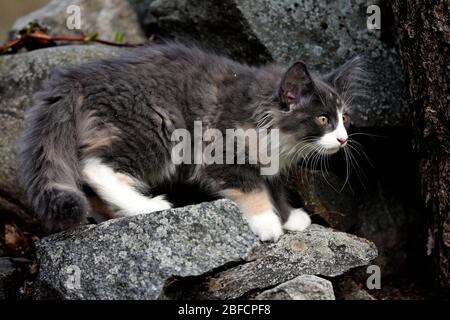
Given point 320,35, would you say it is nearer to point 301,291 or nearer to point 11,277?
point 301,291

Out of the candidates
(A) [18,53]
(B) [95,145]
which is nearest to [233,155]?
(B) [95,145]

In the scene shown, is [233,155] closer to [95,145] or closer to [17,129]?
[95,145]

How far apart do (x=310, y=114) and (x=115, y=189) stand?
112cm

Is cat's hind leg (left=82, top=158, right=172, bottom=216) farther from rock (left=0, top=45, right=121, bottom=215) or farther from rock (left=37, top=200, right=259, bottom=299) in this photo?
rock (left=0, top=45, right=121, bottom=215)

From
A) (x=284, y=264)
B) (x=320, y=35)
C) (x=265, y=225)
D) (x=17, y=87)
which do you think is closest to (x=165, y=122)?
(x=265, y=225)

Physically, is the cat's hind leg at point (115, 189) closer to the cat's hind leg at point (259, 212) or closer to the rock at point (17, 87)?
the cat's hind leg at point (259, 212)

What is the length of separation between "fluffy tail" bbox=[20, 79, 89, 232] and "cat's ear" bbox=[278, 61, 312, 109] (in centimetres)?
112

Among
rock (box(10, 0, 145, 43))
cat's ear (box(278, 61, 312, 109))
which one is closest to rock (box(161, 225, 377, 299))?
cat's ear (box(278, 61, 312, 109))

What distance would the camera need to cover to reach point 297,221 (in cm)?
388

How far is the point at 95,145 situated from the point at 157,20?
67.4 inches

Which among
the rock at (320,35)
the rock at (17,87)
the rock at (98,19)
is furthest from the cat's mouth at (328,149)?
the rock at (98,19)

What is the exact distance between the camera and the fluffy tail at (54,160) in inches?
119

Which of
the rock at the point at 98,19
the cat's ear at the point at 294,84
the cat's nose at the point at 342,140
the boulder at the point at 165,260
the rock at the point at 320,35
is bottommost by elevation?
the boulder at the point at 165,260

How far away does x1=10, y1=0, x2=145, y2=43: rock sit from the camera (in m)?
5.50
